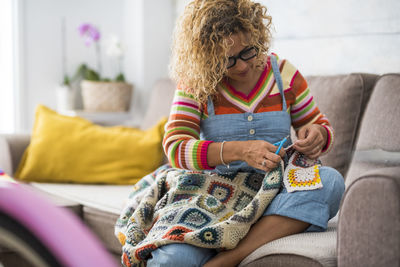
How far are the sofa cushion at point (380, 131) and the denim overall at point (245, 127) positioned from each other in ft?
1.04

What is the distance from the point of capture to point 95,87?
3.02 meters

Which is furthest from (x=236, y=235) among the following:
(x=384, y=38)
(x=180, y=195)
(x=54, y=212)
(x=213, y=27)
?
(x=384, y=38)

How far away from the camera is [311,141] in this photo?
1425 millimetres

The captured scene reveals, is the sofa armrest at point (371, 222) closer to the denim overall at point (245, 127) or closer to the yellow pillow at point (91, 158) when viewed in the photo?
the denim overall at point (245, 127)

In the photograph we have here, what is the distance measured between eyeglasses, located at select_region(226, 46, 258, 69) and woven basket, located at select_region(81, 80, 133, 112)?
5.45ft

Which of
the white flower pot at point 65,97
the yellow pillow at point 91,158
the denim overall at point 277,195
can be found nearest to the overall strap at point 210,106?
the denim overall at point 277,195

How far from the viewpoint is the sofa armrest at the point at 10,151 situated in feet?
7.85

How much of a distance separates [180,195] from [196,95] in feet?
0.94

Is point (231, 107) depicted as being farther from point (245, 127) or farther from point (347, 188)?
point (347, 188)

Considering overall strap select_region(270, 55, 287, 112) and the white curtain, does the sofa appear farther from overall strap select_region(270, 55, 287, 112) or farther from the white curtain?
the white curtain

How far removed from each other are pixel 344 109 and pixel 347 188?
0.73 meters

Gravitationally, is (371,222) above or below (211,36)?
below

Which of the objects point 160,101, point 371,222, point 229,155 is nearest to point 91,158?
point 160,101

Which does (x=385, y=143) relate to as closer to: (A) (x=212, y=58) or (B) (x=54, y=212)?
(A) (x=212, y=58)
